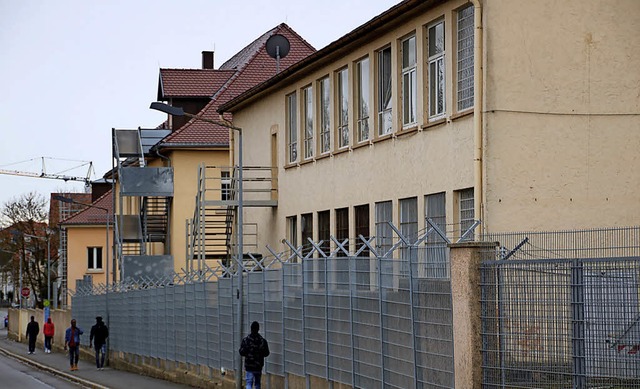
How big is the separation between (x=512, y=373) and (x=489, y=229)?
9.32 meters

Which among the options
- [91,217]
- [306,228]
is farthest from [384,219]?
[91,217]

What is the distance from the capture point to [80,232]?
3533 inches

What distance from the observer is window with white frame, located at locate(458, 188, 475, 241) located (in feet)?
78.5

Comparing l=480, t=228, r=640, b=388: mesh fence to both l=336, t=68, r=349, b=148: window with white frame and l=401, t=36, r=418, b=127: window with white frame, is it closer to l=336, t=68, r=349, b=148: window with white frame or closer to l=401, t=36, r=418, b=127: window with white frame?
l=401, t=36, r=418, b=127: window with white frame

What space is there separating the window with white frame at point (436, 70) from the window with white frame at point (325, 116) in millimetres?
7909

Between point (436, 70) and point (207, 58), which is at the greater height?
point (207, 58)

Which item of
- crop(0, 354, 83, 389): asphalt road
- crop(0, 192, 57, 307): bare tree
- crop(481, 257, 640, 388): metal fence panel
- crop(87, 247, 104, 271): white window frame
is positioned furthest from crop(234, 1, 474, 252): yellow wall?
crop(0, 192, 57, 307): bare tree

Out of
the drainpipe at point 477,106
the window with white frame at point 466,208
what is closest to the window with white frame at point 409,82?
the window with white frame at point 466,208

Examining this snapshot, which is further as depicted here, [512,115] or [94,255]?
[94,255]

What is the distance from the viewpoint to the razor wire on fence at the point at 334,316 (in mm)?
15734

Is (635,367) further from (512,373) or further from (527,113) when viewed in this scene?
(527,113)

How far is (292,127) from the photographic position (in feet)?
123

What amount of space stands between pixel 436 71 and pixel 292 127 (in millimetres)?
12136

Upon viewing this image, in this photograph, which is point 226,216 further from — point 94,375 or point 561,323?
point 561,323
